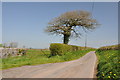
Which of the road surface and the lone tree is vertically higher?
the lone tree

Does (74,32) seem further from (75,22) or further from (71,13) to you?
(71,13)

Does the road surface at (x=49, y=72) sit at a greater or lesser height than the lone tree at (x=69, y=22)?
lesser

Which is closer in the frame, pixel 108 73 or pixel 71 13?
pixel 108 73

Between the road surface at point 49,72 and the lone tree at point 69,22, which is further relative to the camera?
the lone tree at point 69,22

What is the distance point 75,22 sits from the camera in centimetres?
2459

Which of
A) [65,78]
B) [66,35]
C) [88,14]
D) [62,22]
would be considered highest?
[88,14]

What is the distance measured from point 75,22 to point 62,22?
2566 mm

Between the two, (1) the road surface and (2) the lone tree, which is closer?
(1) the road surface

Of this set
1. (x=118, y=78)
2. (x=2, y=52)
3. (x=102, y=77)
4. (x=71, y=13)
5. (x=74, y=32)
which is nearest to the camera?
(x=118, y=78)

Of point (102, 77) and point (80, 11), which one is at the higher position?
point (80, 11)

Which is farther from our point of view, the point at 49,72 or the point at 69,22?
the point at 69,22

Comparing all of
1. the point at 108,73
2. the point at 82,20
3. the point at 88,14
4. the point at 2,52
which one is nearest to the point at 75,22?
the point at 82,20

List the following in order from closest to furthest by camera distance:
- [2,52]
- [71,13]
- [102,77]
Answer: [102,77] < [2,52] < [71,13]

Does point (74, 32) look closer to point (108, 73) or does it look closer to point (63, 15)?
point (63, 15)
